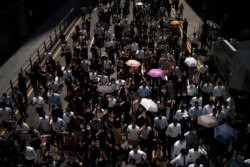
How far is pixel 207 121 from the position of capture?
1426 centimetres

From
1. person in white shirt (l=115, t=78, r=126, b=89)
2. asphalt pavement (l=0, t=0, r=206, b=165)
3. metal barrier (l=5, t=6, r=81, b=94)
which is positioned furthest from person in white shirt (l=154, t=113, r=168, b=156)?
metal barrier (l=5, t=6, r=81, b=94)

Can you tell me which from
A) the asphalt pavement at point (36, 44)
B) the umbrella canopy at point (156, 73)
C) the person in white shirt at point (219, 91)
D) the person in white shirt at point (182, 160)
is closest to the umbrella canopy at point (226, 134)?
the person in white shirt at point (182, 160)

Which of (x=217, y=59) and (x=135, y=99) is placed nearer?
(x=135, y=99)

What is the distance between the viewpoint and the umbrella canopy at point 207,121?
14203 millimetres

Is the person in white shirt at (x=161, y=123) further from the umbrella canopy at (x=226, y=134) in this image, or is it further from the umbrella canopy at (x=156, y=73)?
the umbrella canopy at (x=156, y=73)

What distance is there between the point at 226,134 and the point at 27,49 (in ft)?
66.6

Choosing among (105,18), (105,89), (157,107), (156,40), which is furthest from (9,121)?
(105,18)

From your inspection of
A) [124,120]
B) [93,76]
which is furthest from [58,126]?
[93,76]

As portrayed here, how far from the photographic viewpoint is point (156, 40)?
25.0 m

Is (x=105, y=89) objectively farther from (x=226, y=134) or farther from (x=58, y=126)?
(x=226, y=134)

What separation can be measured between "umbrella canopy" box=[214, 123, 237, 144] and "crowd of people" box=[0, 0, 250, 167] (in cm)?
24

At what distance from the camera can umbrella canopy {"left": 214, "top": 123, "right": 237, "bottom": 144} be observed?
13711 mm

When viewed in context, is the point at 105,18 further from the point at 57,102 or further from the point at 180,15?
the point at 57,102

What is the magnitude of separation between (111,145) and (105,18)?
17.5 metres
